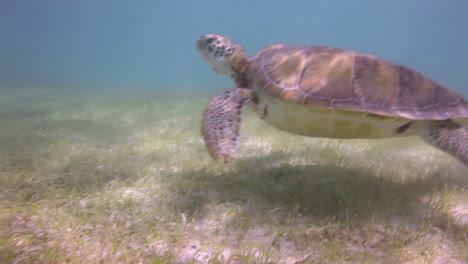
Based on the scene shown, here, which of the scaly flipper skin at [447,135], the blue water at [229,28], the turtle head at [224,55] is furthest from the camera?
the blue water at [229,28]

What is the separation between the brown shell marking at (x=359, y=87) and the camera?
2.96m

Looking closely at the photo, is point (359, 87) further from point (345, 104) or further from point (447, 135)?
point (447, 135)

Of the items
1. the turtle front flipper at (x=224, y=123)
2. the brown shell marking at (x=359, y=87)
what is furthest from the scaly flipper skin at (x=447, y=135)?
the turtle front flipper at (x=224, y=123)

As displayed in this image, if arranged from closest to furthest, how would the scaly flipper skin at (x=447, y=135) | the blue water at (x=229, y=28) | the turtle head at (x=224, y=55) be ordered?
the scaly flipper skin at (x=447, y=135), the turtle head at (x=224, y=55), the blue water at (x=229, y=28)

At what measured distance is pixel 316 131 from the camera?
11.0 feet

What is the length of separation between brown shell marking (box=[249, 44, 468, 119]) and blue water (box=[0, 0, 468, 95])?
7986 cm

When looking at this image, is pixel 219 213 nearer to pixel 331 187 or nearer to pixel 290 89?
pixel 331 187

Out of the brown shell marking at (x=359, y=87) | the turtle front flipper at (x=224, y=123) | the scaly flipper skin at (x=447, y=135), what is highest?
the brown shell marking at (x=359, y=87)

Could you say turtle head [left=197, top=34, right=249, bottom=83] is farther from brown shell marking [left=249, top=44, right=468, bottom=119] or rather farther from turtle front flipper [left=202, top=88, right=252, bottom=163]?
brown shell marking [left=249, top=44, right=468, bottom=119]

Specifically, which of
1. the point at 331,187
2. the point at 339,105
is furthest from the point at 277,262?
the point at 339,105

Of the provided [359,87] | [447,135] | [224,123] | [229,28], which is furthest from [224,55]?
[229,28]

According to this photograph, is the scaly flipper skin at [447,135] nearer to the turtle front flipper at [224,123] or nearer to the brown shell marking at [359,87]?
the brown shell marking at [359,87]

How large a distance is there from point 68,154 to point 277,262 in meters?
4.53

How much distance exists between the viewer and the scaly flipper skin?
2.89 metres
